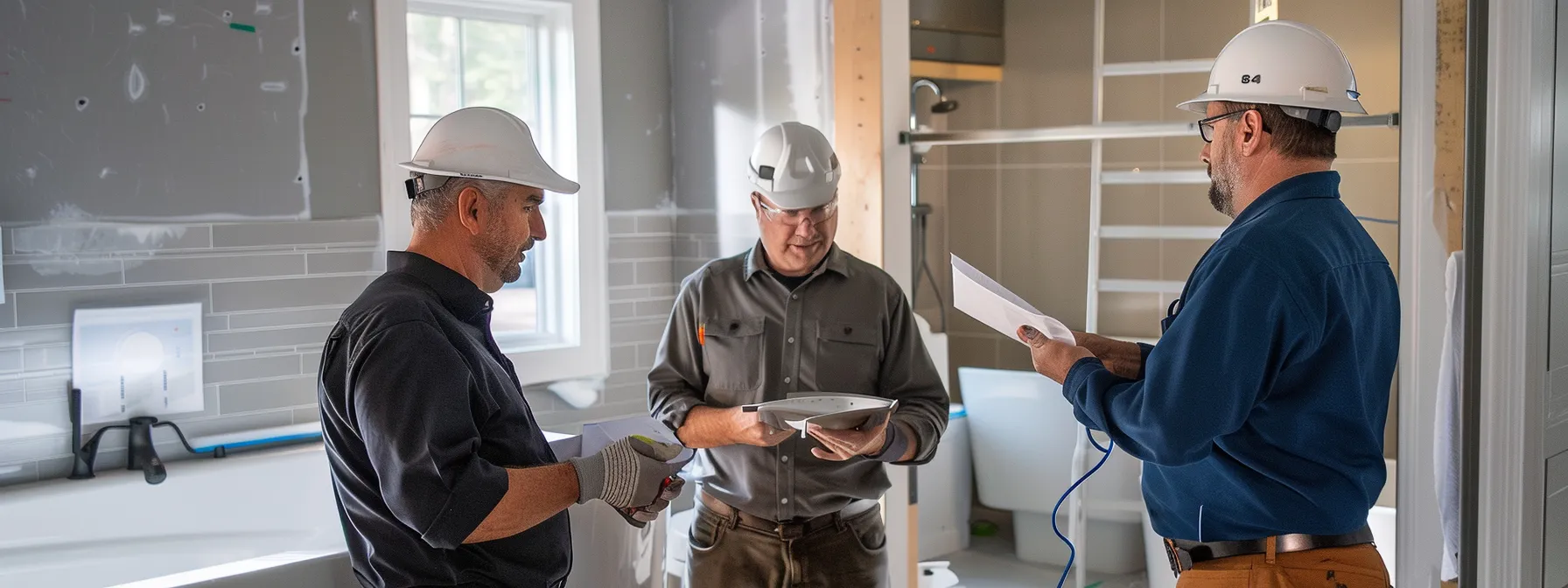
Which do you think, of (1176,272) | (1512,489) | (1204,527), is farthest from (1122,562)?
(1204,527)

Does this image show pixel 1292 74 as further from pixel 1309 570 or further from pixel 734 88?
pixel 734 88

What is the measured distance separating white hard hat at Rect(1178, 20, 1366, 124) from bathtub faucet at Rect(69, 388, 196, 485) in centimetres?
306

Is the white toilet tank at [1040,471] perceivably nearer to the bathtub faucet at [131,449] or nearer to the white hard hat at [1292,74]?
the white hard hat at [1292,74]

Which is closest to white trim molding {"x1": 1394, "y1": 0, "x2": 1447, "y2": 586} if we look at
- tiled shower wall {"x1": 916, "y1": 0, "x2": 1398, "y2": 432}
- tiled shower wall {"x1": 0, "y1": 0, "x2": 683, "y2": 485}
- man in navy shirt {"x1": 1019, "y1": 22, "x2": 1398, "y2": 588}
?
Answer: man in navy shirt {"x1": 1019, "y1": 22, "x2": 1398, "y2": 588}

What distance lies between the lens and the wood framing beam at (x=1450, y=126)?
2.41 m

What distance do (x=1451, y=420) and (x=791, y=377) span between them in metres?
1.43

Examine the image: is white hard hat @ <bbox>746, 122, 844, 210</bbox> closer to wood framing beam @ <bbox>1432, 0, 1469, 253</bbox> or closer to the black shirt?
the black shirt

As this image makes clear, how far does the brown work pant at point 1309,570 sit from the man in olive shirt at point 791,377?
73 cm

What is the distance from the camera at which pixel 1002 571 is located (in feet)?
15.0

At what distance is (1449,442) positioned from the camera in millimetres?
2518

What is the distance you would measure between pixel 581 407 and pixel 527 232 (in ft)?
8.86

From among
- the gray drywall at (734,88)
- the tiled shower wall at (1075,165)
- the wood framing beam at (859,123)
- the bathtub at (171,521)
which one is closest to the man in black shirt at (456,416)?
the bathtub at (171,521)

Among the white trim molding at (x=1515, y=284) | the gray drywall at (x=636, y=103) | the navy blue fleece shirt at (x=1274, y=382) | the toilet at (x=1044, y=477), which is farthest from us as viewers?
the gray drywall at (x=636, y=103)

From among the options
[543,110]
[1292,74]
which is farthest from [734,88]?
[1292,74]
